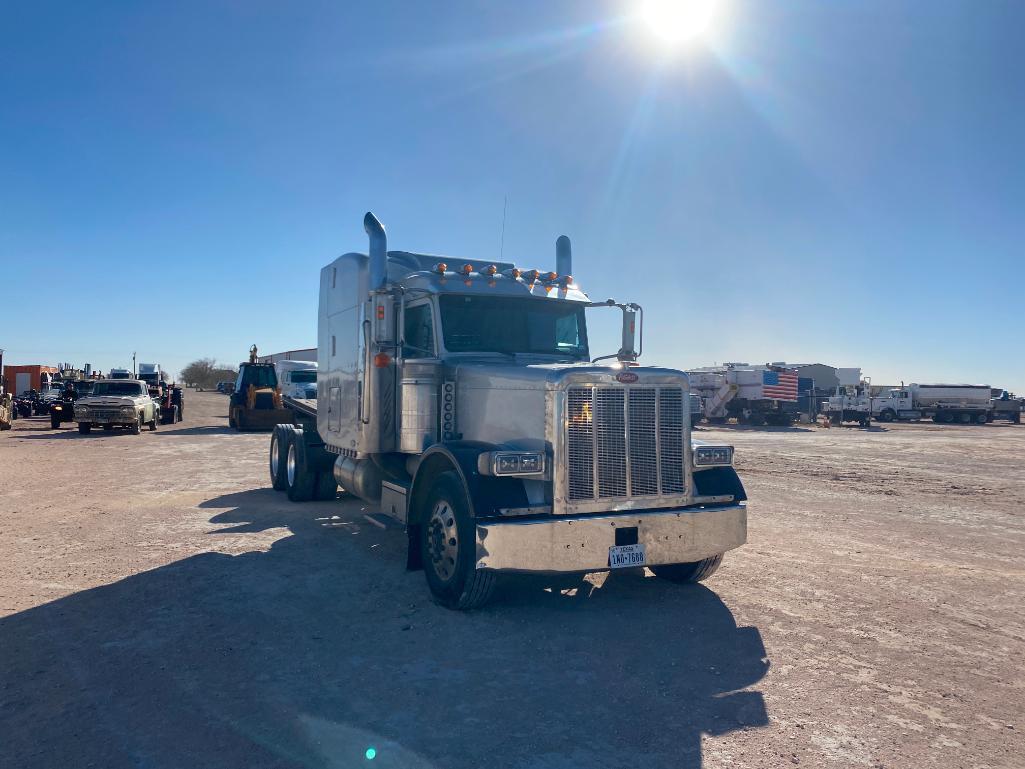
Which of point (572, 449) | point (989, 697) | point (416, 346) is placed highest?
point (416, 346)

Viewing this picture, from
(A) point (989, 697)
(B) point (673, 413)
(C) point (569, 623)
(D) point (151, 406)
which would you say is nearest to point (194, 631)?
(C) point (569, 623)

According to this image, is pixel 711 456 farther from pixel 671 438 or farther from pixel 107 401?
pixel 107 401

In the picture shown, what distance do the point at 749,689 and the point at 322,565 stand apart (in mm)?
4533

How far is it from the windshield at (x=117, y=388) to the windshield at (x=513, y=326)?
23.3 meters

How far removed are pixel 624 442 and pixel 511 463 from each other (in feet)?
3.26

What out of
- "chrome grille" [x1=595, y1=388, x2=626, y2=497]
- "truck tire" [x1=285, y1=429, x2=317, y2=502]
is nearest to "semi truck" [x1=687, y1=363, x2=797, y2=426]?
"truck tire" [x1=285, y1=429, x2=317, y2=502]

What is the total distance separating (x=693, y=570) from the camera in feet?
21.5

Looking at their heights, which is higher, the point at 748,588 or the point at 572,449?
the point at 572,449

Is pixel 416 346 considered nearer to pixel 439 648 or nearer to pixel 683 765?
pixel 439 648

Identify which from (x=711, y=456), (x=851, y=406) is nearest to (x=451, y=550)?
(x=711, y=456)

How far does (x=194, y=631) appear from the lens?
530 centimetres

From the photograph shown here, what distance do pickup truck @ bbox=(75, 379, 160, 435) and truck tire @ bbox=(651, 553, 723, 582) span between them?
23714mm

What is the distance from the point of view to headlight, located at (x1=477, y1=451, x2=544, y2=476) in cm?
545

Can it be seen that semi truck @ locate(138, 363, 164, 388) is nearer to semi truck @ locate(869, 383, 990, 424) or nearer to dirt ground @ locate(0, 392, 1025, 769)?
dirt ground @ locate(0, 392, 1025, 769)
